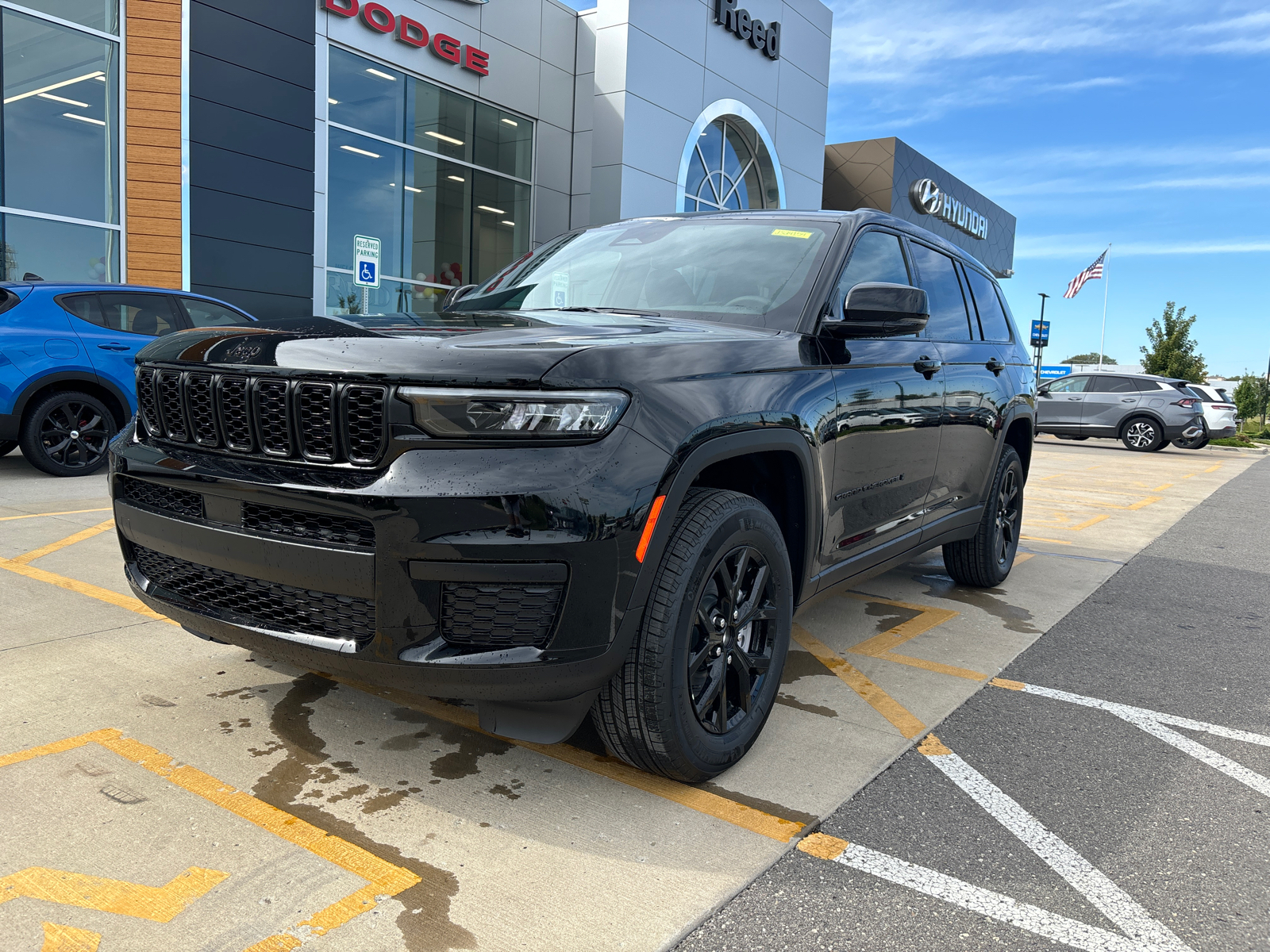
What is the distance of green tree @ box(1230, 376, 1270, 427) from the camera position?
40.3 meters

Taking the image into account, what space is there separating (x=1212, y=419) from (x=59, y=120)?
2266 cm

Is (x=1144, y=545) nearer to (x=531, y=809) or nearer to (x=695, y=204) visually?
(x=531, y=809)

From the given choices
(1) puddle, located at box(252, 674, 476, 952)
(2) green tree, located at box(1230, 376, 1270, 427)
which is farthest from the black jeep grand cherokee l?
(2) green tree, located at box(1230, 376, 1270, 427)

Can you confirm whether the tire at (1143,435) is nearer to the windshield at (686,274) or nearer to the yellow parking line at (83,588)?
the windshield at (686,274)

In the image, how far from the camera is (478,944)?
1.88 m

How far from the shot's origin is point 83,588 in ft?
14.5

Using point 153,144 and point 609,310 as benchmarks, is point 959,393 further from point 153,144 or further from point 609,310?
point 153,144

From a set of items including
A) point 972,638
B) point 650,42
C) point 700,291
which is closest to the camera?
point 700,291

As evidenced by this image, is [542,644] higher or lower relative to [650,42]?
lower

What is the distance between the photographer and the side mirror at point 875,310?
3104 millimetres

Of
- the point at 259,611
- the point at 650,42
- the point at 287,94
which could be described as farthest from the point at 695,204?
the point at 259,611

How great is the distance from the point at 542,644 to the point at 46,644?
2490mm

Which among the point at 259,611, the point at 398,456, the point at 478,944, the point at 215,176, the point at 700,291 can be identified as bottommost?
the point at 478,944

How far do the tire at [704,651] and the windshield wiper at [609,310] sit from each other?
860 millimetres
